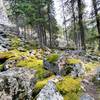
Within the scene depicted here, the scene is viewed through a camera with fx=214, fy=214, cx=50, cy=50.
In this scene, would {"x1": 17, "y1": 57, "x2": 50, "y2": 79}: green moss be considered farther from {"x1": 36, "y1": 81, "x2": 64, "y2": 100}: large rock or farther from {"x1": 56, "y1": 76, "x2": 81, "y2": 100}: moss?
{"x1": 36, "y1": 81, "x2": 64, "y2": 100}: large rock

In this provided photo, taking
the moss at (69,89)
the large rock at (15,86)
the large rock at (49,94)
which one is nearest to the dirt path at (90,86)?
the moss at (69,89)

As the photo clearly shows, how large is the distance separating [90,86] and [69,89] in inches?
85.8

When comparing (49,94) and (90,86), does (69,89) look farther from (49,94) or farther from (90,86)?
(90,86)

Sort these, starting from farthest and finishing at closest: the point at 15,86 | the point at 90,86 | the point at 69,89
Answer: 1. the point at 90,86
2. the point at 69,89
3. the point at 15,86

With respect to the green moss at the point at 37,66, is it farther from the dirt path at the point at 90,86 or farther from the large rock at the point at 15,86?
the large rock at the point at 15,86

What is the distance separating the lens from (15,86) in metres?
6.89

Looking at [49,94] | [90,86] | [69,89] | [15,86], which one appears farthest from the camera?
[90,86]

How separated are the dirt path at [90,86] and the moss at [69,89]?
701 mm

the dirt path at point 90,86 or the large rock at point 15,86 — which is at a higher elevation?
the large rock at point 15,86

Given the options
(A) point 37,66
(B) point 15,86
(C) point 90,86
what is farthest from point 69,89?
(A) point 37,66

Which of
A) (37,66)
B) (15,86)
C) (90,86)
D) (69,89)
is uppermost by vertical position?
(37,66)

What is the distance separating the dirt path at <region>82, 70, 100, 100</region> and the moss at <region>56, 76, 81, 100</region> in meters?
0.70

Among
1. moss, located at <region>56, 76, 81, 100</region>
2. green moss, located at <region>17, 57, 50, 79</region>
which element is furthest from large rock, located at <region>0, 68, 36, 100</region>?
green moss, located at <region>17, 57, 50, 79</region>

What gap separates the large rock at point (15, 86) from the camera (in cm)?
658
